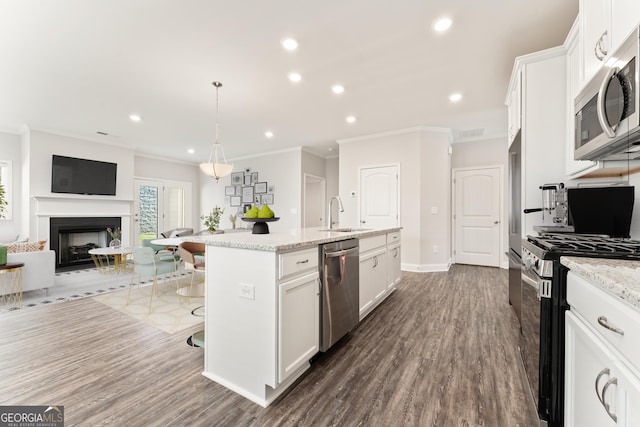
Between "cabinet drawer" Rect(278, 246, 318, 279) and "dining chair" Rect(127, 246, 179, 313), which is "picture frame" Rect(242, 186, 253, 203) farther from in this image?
"cabinet drawer" Rect(278, 246, 318, 279)

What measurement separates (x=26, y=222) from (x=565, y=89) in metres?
7.93

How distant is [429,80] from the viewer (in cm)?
323

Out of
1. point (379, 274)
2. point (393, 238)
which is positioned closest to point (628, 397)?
point (379, 274)

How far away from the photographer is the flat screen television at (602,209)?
1.74m

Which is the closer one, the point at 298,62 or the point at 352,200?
the point at 298,62

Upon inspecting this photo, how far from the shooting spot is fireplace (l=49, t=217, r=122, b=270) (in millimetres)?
5234

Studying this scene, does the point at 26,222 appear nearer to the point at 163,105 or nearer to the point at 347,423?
the point at 163,105

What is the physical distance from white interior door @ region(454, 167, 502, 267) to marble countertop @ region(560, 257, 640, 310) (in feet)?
15.4

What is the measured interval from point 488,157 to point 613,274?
5.27 metres

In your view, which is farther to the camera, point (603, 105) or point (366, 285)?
point (366, 285)

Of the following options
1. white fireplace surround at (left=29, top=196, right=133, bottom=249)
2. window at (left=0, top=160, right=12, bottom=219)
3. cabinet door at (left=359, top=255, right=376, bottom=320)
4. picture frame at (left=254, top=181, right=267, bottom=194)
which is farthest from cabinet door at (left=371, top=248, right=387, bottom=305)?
window at (left=0, top=160, right=12, bottom=219)

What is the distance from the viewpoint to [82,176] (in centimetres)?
548

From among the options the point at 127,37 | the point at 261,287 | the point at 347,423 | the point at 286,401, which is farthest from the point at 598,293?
the point at 127,37

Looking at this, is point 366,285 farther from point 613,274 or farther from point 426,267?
point 426,267
